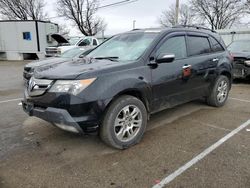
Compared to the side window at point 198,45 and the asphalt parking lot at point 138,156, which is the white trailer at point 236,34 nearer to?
the side window at point 198,45

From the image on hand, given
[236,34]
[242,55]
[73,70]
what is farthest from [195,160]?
[236,34]

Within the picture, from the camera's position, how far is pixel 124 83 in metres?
3.38

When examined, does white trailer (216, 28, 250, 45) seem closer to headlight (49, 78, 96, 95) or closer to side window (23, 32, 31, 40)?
side window (23, 32, 31, 40)

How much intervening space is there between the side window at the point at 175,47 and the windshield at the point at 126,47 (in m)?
0.23

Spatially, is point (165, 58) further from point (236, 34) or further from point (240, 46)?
point (236, 34)

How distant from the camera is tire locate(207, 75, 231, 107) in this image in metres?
5.36

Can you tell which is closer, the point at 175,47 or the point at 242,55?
the point at 175,47

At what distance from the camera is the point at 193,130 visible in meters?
4.24

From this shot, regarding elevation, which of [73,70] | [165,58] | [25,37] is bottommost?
[73,70]

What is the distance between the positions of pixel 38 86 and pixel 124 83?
1170 mm

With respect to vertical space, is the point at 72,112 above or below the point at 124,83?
below

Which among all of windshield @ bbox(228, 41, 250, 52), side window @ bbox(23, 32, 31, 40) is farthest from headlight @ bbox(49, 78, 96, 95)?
side window @ bbox(23, 32, 31, 40)

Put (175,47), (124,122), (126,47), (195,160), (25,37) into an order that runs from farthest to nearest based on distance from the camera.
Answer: (25,37) → (175,47) → (126,47) → (124,122) → (195,160)

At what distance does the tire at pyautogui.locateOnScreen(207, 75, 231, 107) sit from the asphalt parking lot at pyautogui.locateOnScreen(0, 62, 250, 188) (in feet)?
2.11
